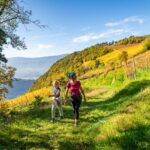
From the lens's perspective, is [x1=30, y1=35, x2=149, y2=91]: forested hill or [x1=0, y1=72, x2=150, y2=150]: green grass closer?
[x1=0, y1=72, x2=150, y2=150]: green grass

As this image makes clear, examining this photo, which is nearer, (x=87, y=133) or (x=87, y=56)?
(x=87, y=133)

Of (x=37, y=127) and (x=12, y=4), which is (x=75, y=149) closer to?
(x=37, y=127)

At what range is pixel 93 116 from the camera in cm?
2094

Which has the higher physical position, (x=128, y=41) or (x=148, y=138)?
(x=128, y=41)

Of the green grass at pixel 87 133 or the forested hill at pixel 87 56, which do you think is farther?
the forested hill at pixel 87 56

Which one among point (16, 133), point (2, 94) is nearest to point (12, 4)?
point (2, 94)

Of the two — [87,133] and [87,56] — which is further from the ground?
[87,56]

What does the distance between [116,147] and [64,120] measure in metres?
8.94

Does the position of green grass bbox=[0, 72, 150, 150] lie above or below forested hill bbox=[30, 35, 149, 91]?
below

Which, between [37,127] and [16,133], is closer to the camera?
[16,133]

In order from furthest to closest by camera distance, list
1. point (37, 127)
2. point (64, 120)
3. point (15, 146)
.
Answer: point (64, 120), point (37, 127), point (15, 146)

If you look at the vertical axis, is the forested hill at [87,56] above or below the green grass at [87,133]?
above

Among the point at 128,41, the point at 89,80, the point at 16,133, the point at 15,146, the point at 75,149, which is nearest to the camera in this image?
the point at 75,149

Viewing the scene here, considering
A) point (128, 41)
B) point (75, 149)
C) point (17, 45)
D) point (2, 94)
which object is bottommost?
point (75, 149)
